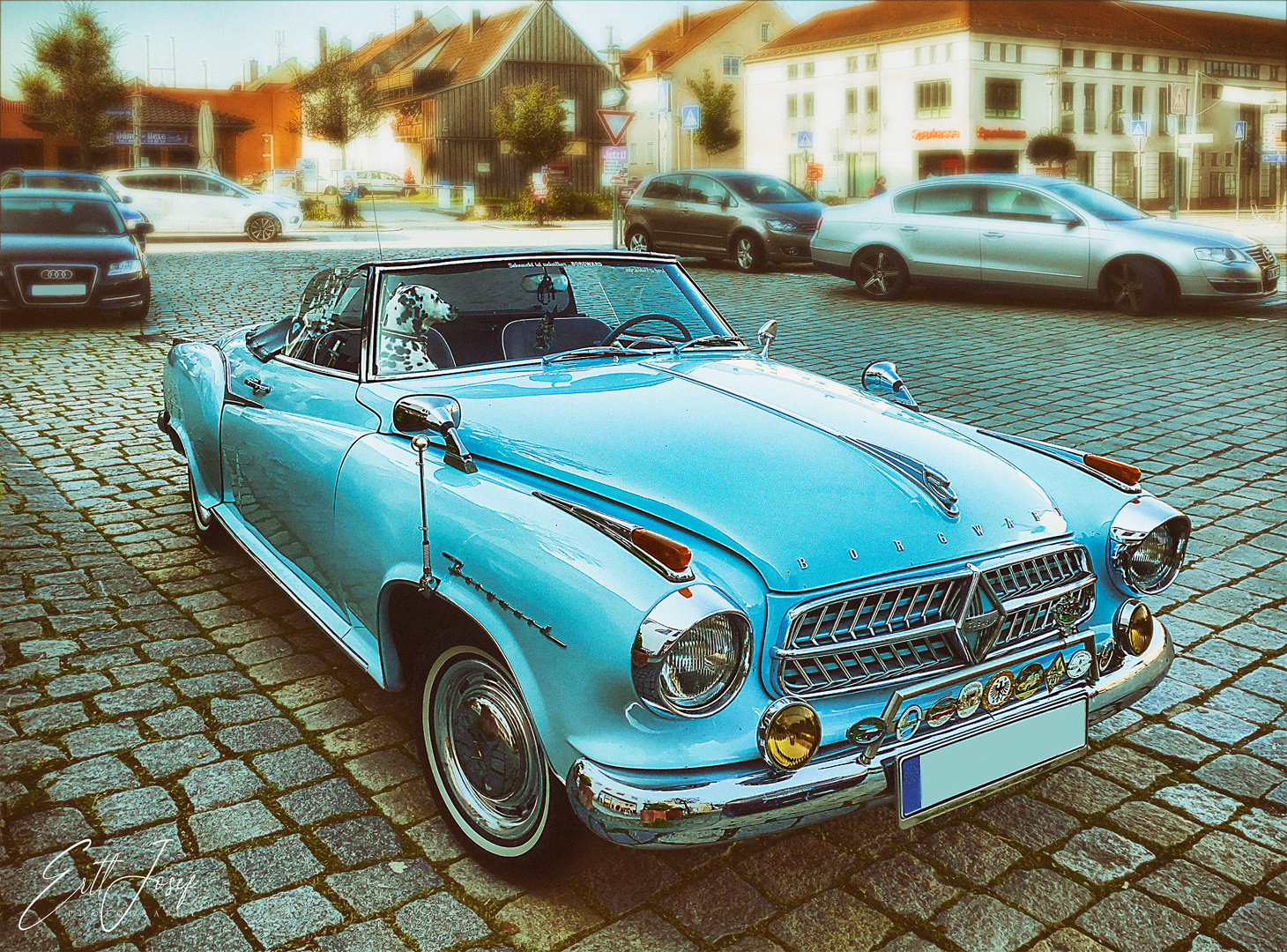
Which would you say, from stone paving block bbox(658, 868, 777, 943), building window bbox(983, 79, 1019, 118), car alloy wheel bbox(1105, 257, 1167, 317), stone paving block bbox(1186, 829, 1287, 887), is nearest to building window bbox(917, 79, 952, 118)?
building window bbox(983, 79, 1019, 118)

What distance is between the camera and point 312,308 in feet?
14.8

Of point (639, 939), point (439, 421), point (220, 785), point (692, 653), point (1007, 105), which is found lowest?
point (639, 939)

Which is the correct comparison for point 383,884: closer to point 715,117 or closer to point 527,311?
point 527,311

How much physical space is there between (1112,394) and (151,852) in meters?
7.51

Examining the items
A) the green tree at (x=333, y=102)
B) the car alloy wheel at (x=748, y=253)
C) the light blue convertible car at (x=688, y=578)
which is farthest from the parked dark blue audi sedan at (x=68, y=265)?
the green tree at (x=333, y=102)

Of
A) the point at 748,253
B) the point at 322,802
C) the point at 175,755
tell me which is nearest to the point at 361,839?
the point at 322,802

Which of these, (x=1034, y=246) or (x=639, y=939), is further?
(x=1034, y=246)

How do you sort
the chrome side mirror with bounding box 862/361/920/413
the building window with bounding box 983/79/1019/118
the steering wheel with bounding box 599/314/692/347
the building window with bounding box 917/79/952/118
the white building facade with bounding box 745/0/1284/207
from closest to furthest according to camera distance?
the chrome side mirror with bounding box 862/361/920/413 → the steering wheel with bounding box 599/314/692/347 → the building window with bounding box 983/79/1019/118 → the white building facade with bounding box 745/0/1284/207 → the building window with bounding box 917/79/952/118

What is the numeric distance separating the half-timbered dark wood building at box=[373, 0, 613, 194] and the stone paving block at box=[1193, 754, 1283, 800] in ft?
176

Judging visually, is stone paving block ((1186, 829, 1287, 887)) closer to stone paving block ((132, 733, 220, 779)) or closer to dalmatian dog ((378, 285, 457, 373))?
dalmatian dog ((378, 285, 457, 373))

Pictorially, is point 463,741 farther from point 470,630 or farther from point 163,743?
point 163,743

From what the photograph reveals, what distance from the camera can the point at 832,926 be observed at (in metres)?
2.71

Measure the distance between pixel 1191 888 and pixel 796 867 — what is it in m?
0.94

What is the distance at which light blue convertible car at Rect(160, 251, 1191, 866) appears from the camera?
2396 mm
